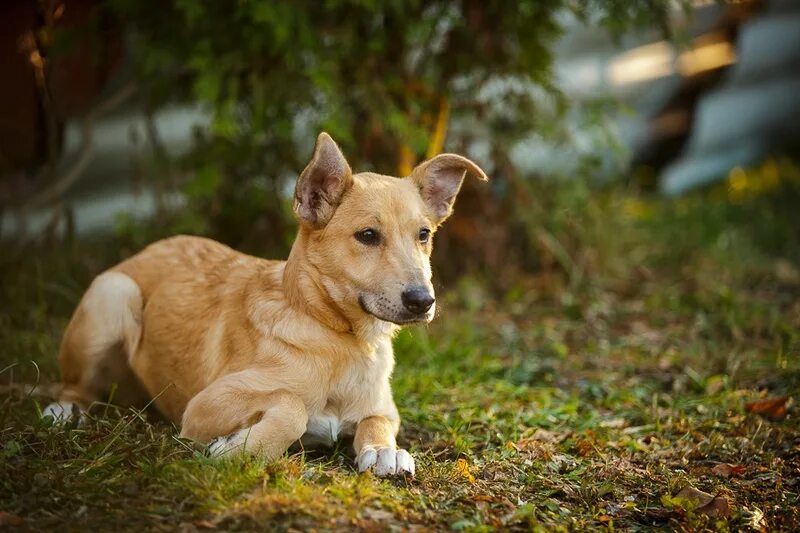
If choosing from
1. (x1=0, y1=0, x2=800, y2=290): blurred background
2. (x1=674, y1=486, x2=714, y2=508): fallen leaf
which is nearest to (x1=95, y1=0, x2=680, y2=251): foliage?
(x1=0, y1=0, x2=800, y2=290): blurred background

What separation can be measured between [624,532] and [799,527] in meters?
0.82

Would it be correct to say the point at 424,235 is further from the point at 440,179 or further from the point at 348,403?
the point at 348,403

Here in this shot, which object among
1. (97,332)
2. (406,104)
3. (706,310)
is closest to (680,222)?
(706,310)

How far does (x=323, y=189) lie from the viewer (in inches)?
177

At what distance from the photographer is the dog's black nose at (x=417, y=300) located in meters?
4.10

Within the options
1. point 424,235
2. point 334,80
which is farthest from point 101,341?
point 334,80

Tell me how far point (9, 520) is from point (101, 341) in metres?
1.71

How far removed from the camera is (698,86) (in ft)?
37.0

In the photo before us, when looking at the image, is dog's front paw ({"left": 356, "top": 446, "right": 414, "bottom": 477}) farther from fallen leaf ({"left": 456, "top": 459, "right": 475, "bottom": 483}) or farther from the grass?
fallen leaf ({"left": 456, "top": 459, "right": 475, "bottom": 483})

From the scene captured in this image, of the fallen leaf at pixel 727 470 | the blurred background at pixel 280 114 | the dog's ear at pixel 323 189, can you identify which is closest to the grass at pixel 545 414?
the fallen leaf at pixel 727 470

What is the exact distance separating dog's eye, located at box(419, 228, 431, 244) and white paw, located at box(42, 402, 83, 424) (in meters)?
1.89

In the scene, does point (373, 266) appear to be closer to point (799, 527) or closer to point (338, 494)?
point (338, 494)

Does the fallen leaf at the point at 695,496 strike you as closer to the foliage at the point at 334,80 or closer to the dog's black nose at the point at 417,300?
the dog's black nose at the point at 417,300

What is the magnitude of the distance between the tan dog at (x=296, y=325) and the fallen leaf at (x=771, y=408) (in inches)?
87.1
